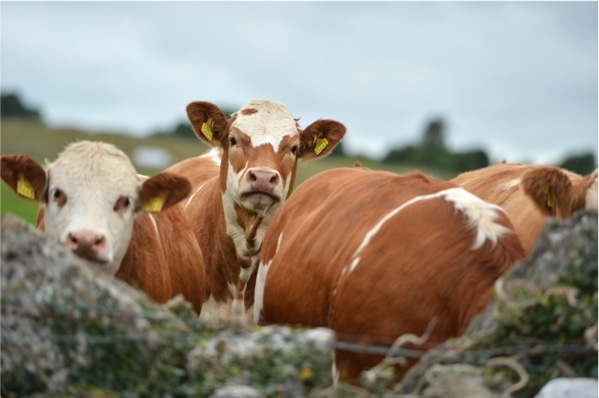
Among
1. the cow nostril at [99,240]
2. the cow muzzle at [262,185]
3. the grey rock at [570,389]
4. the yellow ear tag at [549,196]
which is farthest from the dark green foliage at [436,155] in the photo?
the grey rock at [570,389]

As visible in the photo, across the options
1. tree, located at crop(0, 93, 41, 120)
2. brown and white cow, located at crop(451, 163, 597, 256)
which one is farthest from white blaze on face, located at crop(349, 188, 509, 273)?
tree, located at crop(0, 93, 41, 120)

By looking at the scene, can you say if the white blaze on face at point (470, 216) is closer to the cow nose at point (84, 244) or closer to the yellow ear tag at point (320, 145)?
the cow nose at point (84, 244)

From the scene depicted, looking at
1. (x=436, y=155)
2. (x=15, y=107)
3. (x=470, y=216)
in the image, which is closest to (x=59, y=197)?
(x=470, y=216)

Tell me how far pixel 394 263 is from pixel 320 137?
16.9 ft

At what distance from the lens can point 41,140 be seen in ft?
212

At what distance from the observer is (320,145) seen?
12508mm

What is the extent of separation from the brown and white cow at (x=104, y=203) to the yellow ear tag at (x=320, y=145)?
12.0 ft

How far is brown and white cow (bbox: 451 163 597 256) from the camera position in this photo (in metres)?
8.12

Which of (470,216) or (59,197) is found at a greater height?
(59,197)

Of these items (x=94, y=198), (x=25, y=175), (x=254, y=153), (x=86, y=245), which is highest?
(x=254, y=153)

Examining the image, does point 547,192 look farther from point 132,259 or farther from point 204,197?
point 204,197

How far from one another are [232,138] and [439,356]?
5.75 m

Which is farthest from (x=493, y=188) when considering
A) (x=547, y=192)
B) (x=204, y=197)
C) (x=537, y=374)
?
(x=537, y=374)

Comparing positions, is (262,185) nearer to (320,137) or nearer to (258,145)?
(258,145)
